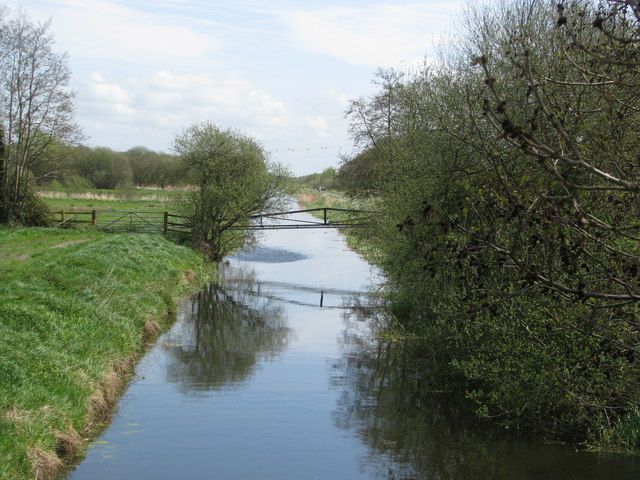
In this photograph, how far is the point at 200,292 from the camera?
23344 millimetres

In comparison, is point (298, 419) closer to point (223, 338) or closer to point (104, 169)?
point (223, 338)

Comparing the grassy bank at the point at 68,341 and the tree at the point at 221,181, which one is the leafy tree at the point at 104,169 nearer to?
the tree at the point at 221,181

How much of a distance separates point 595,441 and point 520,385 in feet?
3.88

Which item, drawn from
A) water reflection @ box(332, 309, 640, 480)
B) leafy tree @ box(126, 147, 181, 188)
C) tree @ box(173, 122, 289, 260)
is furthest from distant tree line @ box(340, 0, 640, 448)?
leafy tree @ box(126, 147, 181, 188)

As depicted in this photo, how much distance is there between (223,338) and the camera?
16641mm

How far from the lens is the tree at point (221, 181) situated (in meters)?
29.1

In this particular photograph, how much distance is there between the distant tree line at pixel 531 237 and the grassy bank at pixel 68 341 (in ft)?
16.0

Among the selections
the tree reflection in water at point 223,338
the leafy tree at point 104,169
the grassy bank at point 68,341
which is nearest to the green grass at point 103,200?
the leafy tree at point 104,169

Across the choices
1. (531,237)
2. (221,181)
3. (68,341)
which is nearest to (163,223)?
(221,181)

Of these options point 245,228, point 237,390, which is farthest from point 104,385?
point 245,228

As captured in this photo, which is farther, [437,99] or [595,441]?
[437,99]

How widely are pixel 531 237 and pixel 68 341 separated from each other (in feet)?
28.7

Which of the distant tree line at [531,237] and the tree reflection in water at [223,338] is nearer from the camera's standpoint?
the distant tree line at [531,237]

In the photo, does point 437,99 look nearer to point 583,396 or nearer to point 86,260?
point 583,396
